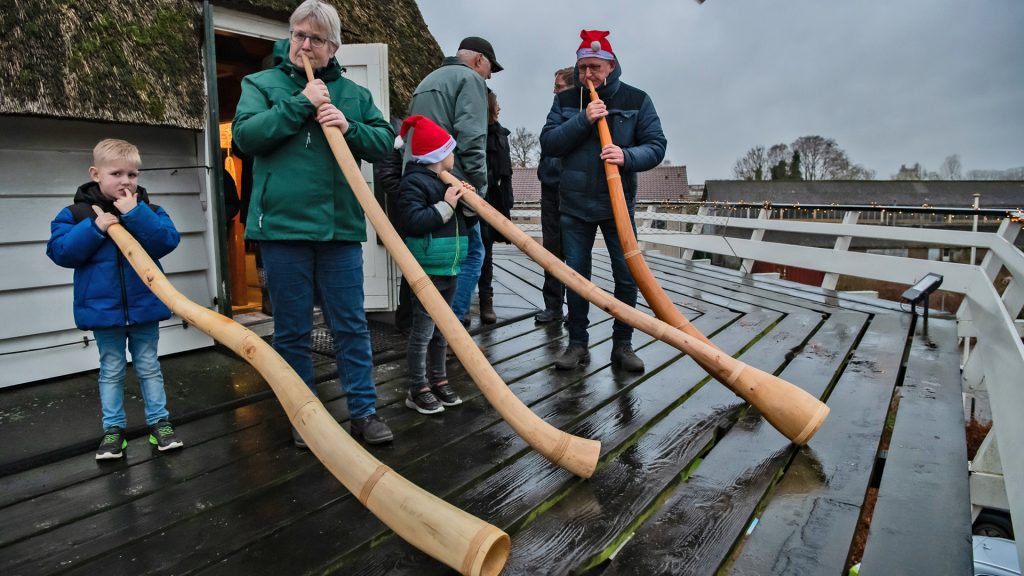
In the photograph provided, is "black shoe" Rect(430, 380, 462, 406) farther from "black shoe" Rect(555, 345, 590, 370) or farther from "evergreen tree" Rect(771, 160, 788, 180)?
"evergreen tree" Rect(771, 160, 788, 180)

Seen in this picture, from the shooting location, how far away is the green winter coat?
7.09ft

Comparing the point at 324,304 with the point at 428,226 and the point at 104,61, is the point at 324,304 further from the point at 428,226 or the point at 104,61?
the point at 104,61

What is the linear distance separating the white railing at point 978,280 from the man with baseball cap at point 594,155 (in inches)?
58.8

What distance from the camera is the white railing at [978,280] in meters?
2.44

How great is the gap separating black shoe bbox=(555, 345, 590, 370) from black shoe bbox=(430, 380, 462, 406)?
2.15 ft

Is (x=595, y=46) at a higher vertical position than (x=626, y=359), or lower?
higher

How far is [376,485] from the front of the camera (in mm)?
1609

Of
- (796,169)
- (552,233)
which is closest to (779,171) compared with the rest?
(796,169)

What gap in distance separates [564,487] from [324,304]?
3.62ft

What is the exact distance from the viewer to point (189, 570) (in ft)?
5.25

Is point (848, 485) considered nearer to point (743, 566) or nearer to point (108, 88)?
point (743, 566)

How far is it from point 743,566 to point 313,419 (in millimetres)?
1187

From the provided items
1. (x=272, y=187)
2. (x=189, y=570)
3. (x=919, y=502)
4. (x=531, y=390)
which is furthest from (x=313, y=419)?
(x=919, y=502)

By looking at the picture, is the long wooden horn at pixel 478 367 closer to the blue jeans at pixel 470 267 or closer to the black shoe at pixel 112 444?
the blue jeans at pixel 470 267
